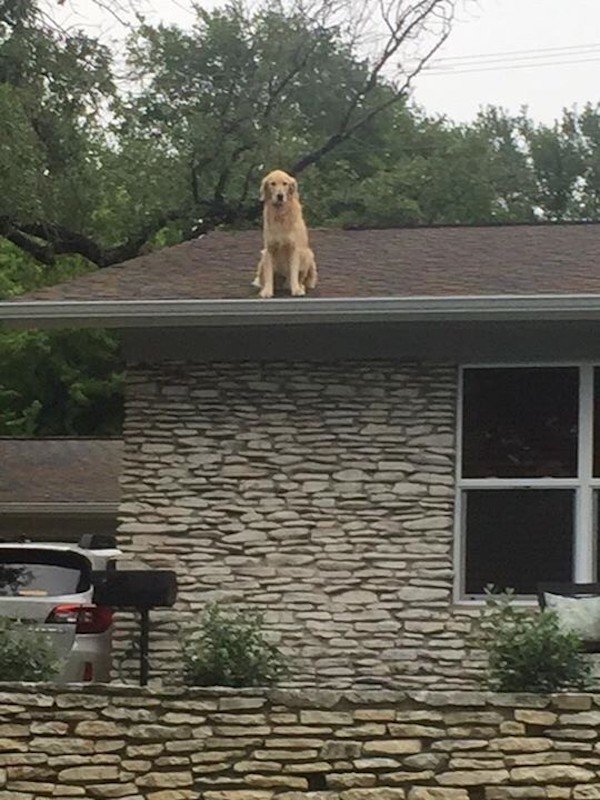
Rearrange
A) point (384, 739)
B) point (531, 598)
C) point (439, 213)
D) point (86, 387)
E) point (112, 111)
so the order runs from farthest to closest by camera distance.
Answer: point (439, 213) < point (86, 387) < point (112, 111) < point (531, 598) < point (384, 739)

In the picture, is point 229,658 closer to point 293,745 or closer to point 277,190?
point 293,745

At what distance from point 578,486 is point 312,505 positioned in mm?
1906

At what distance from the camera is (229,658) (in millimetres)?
9914

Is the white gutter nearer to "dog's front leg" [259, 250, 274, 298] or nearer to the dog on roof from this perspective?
"dog's front leg" [259, 250, 274, 298]

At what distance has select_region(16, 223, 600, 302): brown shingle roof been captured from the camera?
12656 millimetres

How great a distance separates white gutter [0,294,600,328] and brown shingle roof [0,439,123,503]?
8.98 metres

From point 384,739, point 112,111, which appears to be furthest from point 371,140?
point 384,739

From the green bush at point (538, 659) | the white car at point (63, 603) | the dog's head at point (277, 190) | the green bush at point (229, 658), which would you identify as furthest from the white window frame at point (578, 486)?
the white car at point (63, 603)

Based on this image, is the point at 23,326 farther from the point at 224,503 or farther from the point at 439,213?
the point at 439,213

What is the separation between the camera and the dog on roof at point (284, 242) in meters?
12.6

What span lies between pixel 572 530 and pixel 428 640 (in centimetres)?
129

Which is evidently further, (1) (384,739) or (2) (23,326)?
(2) (23,326)

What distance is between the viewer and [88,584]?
40.0 ft

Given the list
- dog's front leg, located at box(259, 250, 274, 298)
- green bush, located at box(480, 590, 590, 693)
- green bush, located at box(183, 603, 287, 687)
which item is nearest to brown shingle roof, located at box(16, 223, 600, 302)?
dog's front leg, located at box(259, 250, 274, 298)
